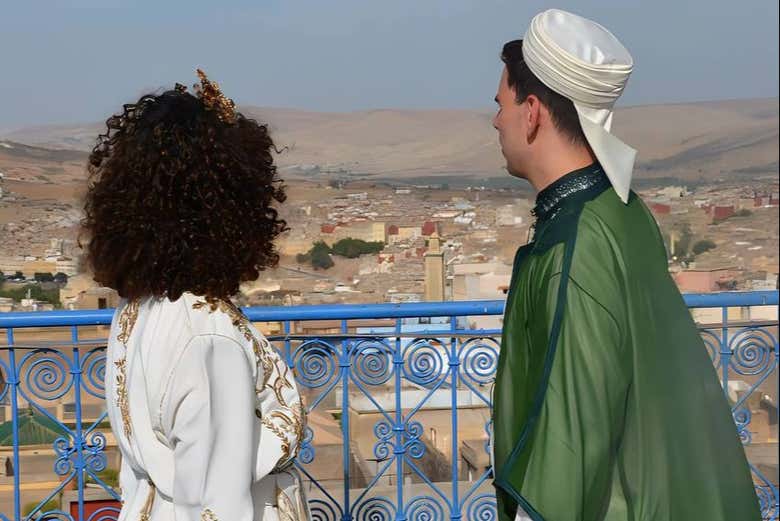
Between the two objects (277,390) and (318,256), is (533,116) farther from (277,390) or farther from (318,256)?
(318,256)

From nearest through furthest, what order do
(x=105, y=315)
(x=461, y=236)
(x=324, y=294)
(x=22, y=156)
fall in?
1. (x=105, y=315)
2. (x=22, y=156)
3. (x=324, y=294)
4. (x=461, y=236)

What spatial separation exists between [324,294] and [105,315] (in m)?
22.0

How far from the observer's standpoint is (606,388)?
1.10 m

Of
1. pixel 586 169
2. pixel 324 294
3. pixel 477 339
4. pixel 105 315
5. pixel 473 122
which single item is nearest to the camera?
pixel 586 169

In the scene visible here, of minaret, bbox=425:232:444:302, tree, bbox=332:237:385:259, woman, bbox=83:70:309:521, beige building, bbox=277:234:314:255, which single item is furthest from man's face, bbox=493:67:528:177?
tree, bbox=332:237:385:259

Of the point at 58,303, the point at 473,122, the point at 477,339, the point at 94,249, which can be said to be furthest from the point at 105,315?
the point at 473,122

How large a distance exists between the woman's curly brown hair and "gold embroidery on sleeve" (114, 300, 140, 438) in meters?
0.02

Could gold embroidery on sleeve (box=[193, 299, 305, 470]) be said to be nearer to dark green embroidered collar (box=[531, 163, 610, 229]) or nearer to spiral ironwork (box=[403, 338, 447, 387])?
dark green embroidered collar (box=[531, 163, 610, 229])

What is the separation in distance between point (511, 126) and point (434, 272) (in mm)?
22473

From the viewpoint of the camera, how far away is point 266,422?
1317 mm

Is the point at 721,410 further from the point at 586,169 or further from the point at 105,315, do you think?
the point at 105,315

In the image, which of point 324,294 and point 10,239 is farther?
point 324,294

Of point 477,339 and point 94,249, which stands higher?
point 94,249

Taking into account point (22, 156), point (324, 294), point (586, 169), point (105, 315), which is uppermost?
point (22, 156)
